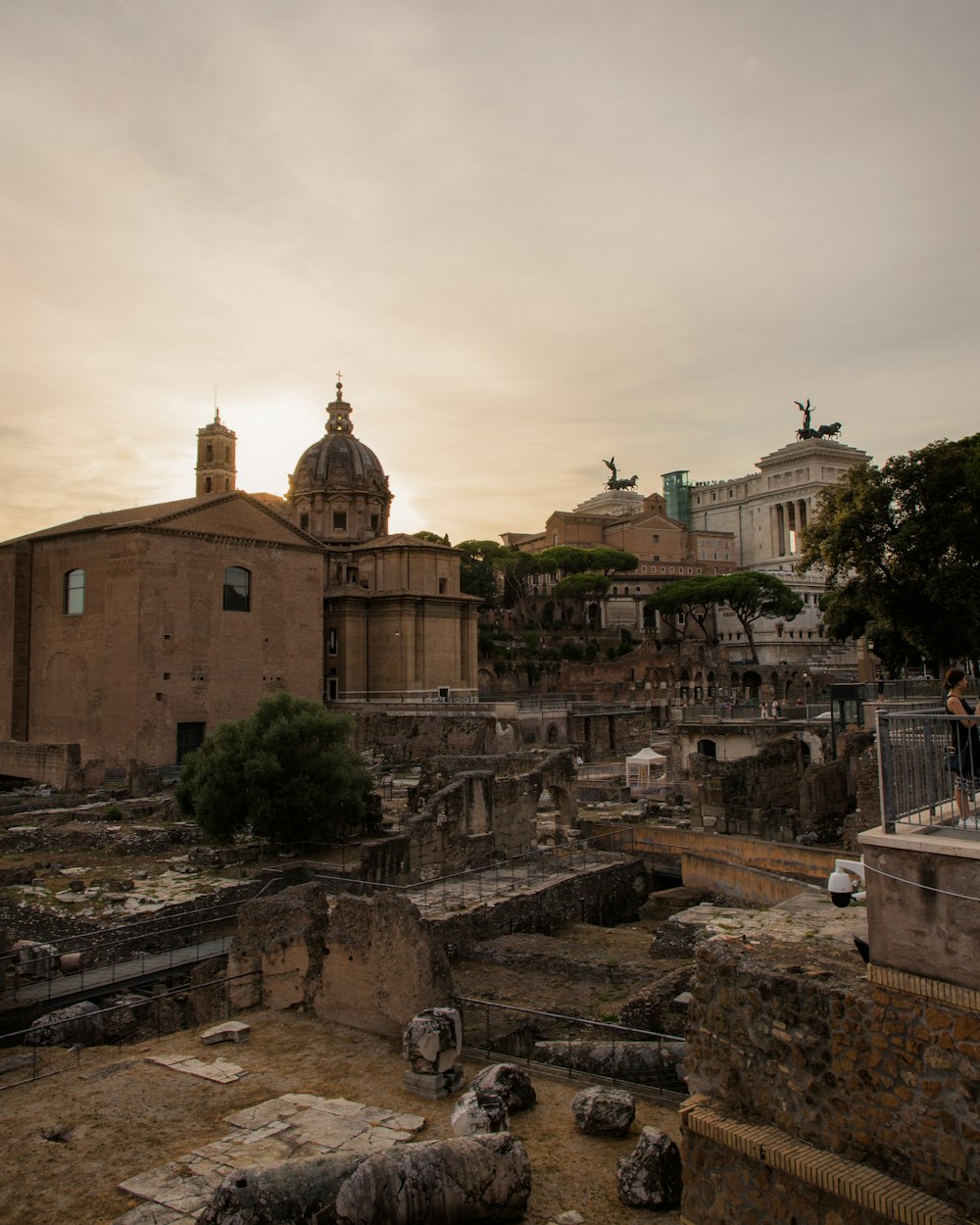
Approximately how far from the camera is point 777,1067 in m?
5.49

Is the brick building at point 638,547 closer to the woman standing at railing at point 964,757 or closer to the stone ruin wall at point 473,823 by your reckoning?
the stone ruin wall at point 473,823

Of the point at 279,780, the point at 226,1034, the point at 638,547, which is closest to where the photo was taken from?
the point at 226,1034

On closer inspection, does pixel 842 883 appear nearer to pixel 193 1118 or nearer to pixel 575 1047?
pixel 575 1047

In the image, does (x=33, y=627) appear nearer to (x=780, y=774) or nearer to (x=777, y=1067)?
(x=780, y=774)

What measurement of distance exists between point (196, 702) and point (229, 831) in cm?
1849

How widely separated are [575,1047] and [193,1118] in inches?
136

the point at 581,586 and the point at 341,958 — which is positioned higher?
the point at 581,586

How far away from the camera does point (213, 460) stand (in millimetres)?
69062

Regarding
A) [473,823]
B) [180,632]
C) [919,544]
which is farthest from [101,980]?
[180,632]

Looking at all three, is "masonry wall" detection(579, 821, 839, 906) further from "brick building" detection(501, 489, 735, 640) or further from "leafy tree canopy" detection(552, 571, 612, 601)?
"brick building" detection(501, 489, 735, 640)

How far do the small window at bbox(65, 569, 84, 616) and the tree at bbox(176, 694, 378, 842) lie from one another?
764 inches

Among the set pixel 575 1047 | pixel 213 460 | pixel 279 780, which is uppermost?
pixel 213 460

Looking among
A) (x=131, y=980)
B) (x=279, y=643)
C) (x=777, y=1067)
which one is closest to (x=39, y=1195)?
(x=777, y=1067)

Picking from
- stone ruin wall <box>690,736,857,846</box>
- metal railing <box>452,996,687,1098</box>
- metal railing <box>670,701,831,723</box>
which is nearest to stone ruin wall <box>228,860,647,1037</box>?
metal railing <box>452,996,687,1098</box>
